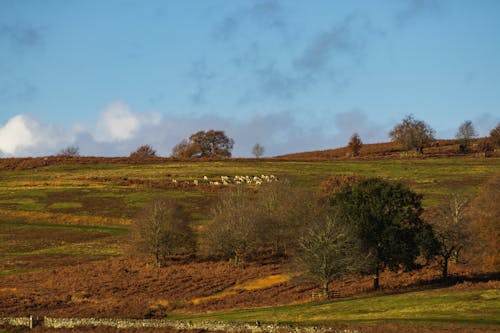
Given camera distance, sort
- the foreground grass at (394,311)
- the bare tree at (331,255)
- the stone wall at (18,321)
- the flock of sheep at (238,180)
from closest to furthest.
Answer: the foreground grass at (394,311)
the stone wall at (18,321)
the bare tree at (331,255)
the flock of sheep at (238,180)

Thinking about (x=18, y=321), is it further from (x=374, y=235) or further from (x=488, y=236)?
(x=488, y=236)

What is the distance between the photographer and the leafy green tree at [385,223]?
65.2 metres

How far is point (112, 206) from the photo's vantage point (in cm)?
11931

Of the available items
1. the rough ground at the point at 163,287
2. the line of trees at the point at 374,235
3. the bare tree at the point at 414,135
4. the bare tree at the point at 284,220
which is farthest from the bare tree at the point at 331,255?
the bare tree at the point at 414,135

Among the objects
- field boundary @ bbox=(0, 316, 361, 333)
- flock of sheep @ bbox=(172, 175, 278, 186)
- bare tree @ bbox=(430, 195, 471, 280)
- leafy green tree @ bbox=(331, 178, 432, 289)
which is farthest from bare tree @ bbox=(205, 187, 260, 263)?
flock of sheep @ bbox=(172, 175, 278, 186)

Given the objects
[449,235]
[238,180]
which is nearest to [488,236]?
[449,235]

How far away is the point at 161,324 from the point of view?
4844 centimetres

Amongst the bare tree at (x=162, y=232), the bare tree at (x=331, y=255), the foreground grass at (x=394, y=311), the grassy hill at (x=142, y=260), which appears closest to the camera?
the foreground grass at (x=394, y=311)

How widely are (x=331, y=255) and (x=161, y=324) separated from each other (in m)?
20.7

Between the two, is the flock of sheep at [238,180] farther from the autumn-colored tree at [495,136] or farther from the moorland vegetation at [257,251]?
the autumn-colored tree at [495,136]

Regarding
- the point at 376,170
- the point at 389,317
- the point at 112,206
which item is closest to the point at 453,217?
the point at 389,317

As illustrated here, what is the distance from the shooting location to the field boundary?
133 feet

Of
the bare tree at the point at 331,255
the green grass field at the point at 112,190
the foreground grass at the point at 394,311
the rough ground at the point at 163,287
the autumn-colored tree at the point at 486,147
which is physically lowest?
the rough ground at the point at 163,287

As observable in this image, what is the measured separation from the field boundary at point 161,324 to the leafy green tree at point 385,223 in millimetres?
23913
